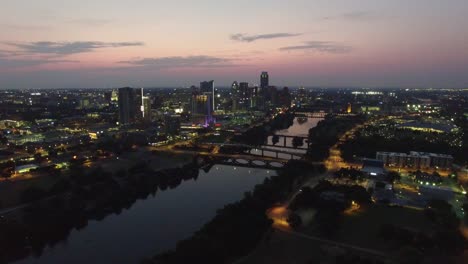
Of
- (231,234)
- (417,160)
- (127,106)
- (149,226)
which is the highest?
(127,106)

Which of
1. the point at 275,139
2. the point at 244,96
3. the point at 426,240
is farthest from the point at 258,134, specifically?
the point at 244,96

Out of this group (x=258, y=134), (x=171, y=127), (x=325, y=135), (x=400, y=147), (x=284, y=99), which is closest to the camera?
(x=400, y=147)

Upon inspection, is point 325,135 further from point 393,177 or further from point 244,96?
point 244,96

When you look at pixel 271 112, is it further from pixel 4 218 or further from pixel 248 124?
pixel 4 218

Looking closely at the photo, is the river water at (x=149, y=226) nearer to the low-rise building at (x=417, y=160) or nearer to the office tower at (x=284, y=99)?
the low-rise building at (x=417, y=160)

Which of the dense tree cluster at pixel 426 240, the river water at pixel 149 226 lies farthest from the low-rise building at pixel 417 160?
the dense tree cluster at pixel 426 240

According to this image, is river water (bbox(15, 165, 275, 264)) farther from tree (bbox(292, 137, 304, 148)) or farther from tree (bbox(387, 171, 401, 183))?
tree (bbox(292, 137, 304, 148))

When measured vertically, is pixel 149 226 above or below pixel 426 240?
below
